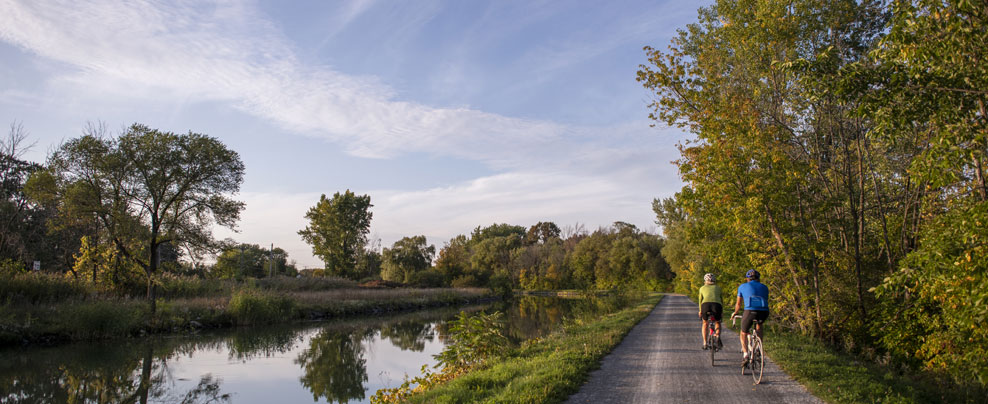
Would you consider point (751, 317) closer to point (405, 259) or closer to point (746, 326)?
point (746, 326)

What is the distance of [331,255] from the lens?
2154 inches

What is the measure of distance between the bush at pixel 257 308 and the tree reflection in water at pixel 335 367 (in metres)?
4.74

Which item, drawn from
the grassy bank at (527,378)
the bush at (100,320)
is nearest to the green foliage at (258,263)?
the bush at (100,320)

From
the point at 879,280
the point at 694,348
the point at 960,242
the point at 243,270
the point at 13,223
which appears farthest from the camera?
the point at 243,270

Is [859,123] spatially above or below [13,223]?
above

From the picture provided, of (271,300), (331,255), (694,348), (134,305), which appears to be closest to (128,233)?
(134,305)

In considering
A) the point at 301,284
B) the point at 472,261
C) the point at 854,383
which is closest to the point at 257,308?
the point at 301,284

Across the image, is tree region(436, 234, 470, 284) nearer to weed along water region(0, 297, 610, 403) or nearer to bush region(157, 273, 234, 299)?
bush region(157, 273, 234, 299)

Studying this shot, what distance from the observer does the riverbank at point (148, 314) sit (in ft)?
51.0

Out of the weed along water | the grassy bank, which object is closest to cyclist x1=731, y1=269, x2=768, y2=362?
the grassy bank

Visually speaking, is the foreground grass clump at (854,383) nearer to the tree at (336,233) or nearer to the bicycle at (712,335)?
the bicycle at (712,335)

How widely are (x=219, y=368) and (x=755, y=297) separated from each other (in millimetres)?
12703

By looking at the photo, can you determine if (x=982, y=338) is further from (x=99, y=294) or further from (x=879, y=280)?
(x=99, y=294)

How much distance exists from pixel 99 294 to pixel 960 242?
26.3m
